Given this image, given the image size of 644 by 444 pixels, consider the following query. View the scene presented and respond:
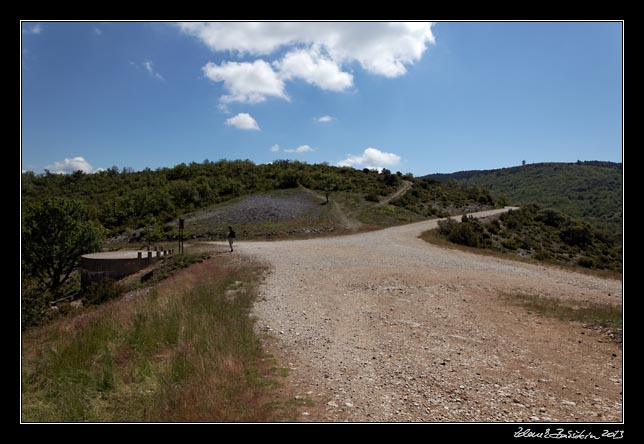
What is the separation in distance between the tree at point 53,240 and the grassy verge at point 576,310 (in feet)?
73.0

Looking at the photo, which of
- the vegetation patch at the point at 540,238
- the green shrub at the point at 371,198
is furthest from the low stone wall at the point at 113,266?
the green shrub at the point at 371,198

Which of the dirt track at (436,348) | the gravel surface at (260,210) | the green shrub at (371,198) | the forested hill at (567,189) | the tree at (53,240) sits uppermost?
the forested hill at (567,189)

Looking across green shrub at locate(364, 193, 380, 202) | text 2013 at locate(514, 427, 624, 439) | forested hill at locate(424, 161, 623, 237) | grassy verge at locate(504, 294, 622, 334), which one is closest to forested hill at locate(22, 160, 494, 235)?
green shrub at locate(364, 193, 380, 202)

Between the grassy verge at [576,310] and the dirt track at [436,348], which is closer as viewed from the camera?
the dirt track at [436,348]

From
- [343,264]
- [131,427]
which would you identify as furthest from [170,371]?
[343,264]

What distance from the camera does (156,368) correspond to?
5688 mm

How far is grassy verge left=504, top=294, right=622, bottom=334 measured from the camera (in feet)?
25.7

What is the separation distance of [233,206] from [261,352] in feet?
101

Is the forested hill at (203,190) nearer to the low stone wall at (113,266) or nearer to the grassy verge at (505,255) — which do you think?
the low stone wall at (113,266)

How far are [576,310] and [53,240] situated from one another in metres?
24.5

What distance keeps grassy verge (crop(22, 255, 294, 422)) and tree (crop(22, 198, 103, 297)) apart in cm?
1278

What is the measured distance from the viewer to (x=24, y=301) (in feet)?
34.7

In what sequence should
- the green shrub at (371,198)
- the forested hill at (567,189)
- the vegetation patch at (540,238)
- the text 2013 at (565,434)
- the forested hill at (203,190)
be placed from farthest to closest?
the forested hill at (567,189) < the green shrub at (371,198) < the forested hill at (203,190) < the vegetation patch at (540,238) < the text 2013 at (565,434)

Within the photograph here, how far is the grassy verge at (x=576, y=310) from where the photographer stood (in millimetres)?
7848
